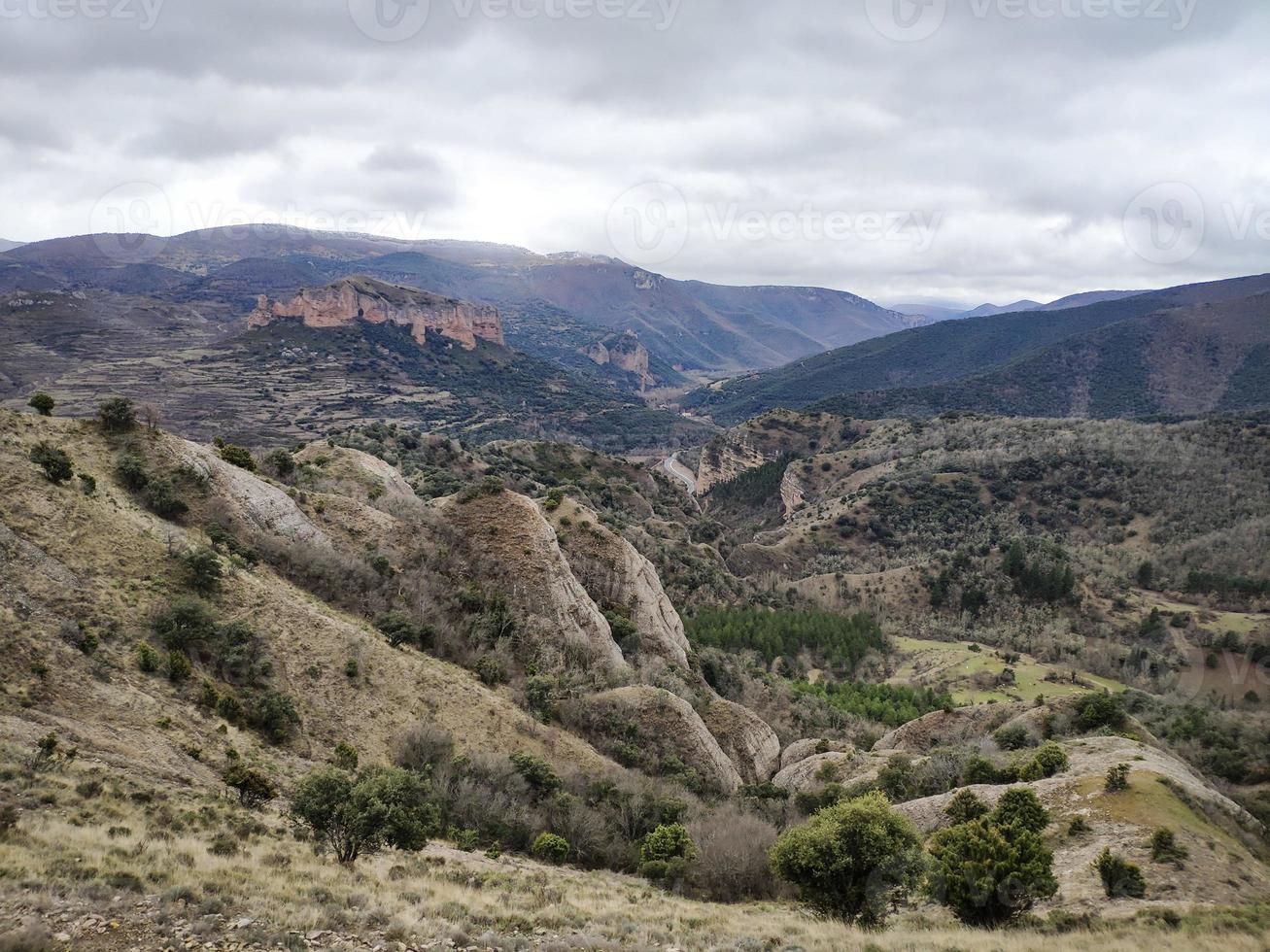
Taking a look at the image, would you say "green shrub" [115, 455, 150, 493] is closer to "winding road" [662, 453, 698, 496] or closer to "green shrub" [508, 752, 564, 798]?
"green shrub" [508, 752, 564, 798]

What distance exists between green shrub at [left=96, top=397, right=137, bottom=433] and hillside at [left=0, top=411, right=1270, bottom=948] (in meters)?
→ 0.27

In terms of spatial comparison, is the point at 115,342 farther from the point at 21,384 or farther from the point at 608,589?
the point at 608,589

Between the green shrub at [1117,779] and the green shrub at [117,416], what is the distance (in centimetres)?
4000

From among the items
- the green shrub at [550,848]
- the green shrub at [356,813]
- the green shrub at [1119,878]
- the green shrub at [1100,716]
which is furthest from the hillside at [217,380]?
the green shrub at [1119,878]

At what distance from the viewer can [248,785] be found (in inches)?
644

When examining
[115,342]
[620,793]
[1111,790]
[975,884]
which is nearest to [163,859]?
[620,793]

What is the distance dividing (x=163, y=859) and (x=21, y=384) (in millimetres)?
166150

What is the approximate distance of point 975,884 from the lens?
1503 cm

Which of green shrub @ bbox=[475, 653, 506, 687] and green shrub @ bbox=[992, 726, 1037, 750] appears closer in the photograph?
green shrub @ bbox=[475, 653, 506, 687]

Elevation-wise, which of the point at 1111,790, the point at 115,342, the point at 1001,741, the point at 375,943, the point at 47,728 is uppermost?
the point at 115,342

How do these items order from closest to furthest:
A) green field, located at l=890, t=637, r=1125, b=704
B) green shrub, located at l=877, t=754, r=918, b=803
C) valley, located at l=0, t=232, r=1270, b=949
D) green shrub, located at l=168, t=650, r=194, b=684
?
valley, located at l=0, t=232, r=1270, b=949, green shrub, located at l=168, t=650, r=194, b=684, green shrub, located at l=877, t=754, r=918, b=803, green field, located at l=890, t=637, r=1125, b=704

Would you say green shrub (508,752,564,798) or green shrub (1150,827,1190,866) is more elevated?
green shrub (1150,827,1190,866)

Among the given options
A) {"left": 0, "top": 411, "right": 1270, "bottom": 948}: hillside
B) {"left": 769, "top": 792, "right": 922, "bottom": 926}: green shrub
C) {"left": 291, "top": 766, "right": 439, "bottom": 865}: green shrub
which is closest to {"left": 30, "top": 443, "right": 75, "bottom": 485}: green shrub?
{"left": 0, "top": 411, "right": 1270, "bottom": 948}: hillside

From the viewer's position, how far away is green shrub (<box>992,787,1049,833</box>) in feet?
57.6
